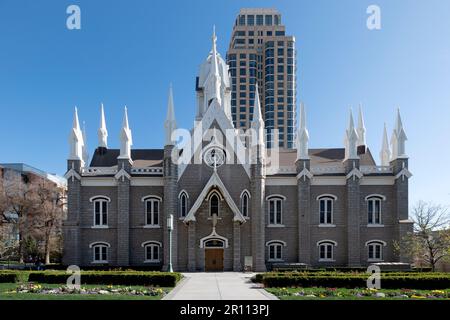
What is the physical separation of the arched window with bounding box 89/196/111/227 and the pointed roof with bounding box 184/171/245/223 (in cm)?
814

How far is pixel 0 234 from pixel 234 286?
34.6m

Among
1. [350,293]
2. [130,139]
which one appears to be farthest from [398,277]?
[130,139]

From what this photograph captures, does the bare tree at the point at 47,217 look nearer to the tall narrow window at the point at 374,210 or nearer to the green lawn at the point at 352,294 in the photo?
the tall narrow window at the point at 374,210

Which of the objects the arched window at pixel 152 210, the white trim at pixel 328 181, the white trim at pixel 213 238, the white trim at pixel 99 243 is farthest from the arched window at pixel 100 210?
the white trim at pixel 328 181

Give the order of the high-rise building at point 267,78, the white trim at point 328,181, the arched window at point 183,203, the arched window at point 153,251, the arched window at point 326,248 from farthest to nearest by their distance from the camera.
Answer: the high-rise building at point 267,78, the white trim at point 328,181, the arched window at point 326,248, the arched window at point 153,251, the arched window at point 183,203

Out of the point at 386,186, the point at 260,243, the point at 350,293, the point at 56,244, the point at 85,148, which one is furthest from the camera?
the point at 56,244

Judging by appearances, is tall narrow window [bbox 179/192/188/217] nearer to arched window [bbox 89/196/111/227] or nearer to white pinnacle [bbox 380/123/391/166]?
arched window [bbox 89/196/111/227]

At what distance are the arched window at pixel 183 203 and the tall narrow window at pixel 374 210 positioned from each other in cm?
1732

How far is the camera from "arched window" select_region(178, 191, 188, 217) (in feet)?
136

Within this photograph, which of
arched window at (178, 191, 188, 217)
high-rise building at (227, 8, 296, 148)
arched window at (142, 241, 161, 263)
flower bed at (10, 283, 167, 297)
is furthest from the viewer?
high-rise building at (227, 8, 296, 148)

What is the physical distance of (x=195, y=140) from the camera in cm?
4209

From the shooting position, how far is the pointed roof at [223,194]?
4025 cm

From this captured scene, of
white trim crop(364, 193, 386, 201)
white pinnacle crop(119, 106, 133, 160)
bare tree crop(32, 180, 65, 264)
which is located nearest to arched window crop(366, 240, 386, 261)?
white trim crop(364, 193, 386, 201)
